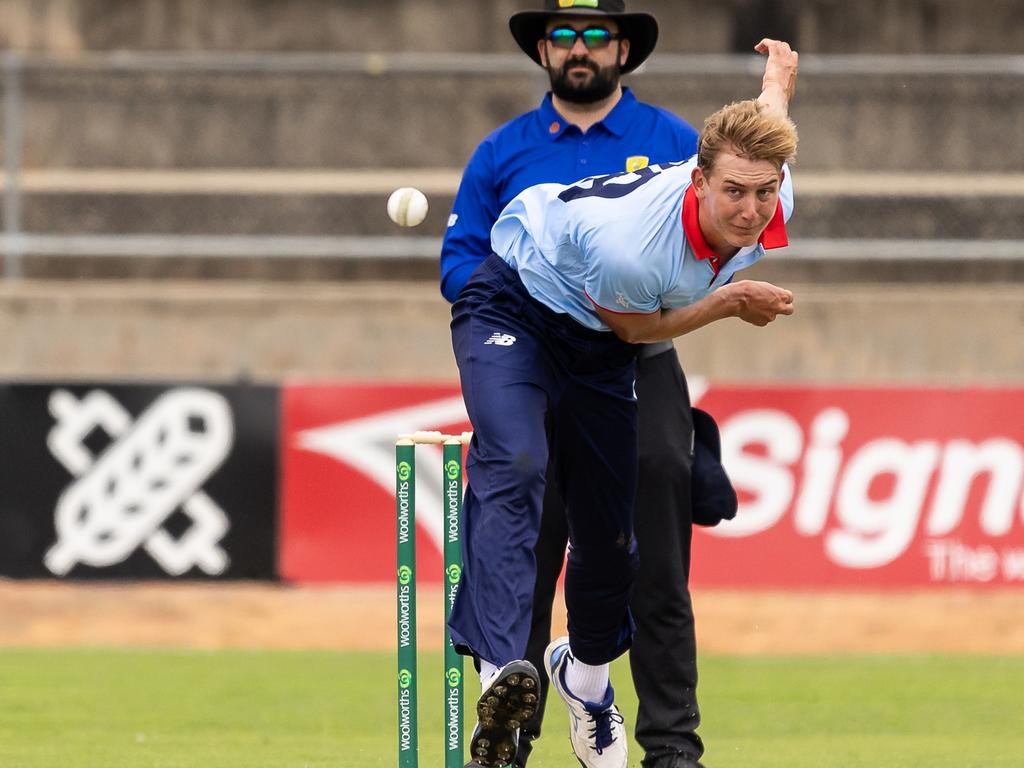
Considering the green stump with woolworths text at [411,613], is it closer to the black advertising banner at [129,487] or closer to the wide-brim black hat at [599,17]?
the wide-brim black hat at [599,17]

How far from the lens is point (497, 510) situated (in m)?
5.36

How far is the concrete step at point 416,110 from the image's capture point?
539 inches

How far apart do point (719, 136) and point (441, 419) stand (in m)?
6.95

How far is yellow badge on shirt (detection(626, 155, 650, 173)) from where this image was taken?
21.1 feet

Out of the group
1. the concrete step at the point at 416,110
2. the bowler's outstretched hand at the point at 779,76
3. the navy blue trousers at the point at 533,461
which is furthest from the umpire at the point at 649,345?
the concrete step at the point at 416,110

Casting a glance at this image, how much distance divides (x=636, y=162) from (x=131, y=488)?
20.1 ft

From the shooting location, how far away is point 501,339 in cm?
559

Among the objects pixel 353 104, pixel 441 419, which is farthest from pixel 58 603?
pixel 353 104

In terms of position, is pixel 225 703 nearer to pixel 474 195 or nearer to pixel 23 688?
pixel 23 688

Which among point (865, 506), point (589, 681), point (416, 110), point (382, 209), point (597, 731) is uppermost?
point (416, 110)

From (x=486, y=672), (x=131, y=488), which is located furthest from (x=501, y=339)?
(x=131, y=488)

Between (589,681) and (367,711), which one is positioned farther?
(367,711)

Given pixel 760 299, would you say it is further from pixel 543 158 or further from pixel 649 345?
pixel 543 158

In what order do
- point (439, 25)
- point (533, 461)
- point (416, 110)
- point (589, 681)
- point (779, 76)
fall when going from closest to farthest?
point (533, 461) → point (779, 76) → point (589, 681) → point (416, 110) → point (439, 25)
